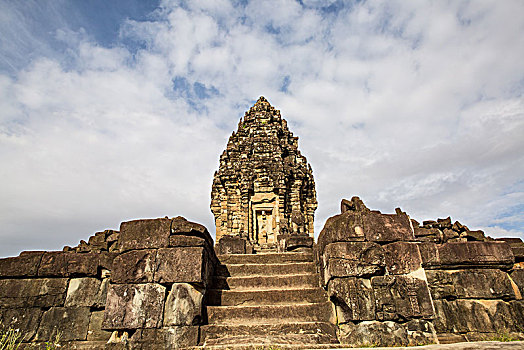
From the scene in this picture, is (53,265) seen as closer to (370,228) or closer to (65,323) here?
(65,323)

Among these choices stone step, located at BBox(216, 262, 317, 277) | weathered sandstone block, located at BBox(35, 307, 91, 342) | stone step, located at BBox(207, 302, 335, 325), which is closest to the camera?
stone step, located at BBox(207, 302, 335, 325)

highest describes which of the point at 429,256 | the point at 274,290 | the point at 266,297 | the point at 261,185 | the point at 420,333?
the point at 261,185

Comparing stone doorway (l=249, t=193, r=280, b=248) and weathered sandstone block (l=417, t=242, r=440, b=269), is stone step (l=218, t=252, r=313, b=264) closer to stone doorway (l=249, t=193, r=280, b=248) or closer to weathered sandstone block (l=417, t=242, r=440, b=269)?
weathered sandstone block (l=417, t=242, r=440, b=269)

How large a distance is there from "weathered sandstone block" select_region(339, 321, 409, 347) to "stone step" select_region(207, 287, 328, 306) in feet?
3.14

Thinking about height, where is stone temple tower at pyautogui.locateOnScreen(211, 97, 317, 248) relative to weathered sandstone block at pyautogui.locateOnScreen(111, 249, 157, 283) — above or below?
above

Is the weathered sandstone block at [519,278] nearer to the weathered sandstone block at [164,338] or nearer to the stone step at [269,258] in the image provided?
the stone step at [269,258]

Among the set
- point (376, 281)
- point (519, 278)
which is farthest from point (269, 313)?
point (519, 278)

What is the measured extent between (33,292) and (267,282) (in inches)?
160

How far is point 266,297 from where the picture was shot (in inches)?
212

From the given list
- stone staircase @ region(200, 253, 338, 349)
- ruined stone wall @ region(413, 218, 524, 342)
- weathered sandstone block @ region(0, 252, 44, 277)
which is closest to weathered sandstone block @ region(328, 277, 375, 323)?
stone staircase @ region(200, 253, 338, 349)

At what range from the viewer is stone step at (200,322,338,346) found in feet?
14.2

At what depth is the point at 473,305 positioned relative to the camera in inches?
206

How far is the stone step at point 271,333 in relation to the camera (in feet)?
14.2

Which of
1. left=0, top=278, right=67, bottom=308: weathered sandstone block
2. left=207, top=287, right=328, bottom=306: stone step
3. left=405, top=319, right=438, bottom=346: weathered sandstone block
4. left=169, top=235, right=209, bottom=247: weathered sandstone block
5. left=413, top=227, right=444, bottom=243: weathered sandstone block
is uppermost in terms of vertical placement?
left=413, top=227, right=444, bottom=243: weathered sandstone block
